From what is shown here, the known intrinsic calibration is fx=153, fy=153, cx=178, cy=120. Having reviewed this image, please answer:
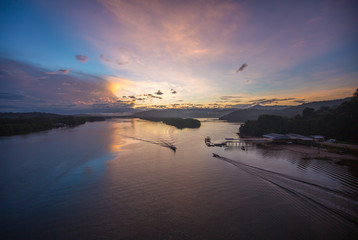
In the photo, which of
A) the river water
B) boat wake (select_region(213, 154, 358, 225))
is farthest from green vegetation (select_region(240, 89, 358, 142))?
boat wake (select_region(213, 154, 358, 225))

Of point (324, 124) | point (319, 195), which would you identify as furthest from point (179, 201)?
point (324, 124)

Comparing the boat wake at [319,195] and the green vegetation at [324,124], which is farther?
the green vegetation at [324,124]

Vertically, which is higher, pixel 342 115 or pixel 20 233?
pixel 342 115

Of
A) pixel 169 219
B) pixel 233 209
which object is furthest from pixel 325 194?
pixel 169 219

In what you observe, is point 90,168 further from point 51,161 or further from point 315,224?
point 315,224

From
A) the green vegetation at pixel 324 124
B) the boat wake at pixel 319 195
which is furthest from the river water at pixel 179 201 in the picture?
the green vegetation at pixel 324 124

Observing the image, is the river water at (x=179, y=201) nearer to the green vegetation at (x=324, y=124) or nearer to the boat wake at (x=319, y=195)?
the boat wake at (x=319, y=195)

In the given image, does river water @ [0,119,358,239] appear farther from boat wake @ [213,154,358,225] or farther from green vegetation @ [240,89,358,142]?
green vegetation @ [240,89,358,142]
